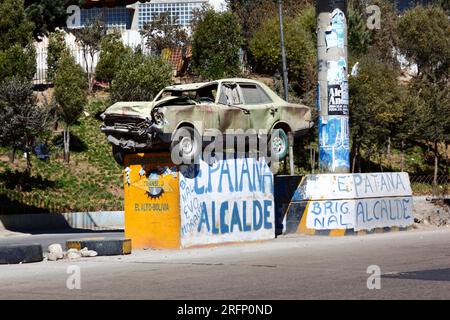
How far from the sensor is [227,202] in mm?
20188

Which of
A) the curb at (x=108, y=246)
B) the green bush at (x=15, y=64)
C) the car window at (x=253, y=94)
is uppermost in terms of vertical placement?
the green bush at (x=15, y=64)

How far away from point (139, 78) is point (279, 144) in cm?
2433

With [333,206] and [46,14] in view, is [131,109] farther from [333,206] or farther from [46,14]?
[46,14]

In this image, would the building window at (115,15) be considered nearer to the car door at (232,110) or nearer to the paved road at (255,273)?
the car door at (232,110)

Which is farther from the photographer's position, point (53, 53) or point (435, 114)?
point (435, 114)

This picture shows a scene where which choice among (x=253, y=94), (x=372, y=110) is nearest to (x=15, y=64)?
(x=372, y=110)

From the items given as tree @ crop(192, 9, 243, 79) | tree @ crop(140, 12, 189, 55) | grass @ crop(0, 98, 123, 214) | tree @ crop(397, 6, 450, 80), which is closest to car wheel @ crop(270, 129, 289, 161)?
grass @ crop(0, 98, 123, 214)

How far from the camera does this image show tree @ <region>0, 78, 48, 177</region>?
37.2 meters

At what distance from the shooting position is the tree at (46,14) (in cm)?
5034

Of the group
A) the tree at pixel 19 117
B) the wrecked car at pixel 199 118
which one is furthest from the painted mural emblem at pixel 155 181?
the tree at pixel 19 117

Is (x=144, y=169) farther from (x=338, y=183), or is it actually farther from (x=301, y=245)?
(x=338, y=183)

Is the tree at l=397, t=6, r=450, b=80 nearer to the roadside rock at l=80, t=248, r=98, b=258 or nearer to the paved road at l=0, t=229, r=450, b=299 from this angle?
the paved road at l=0, t=229, r=450, b=299

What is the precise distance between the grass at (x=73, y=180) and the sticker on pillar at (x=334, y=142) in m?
15.4

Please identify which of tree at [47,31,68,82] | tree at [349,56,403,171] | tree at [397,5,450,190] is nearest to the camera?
tree at [349,56,403,171]
